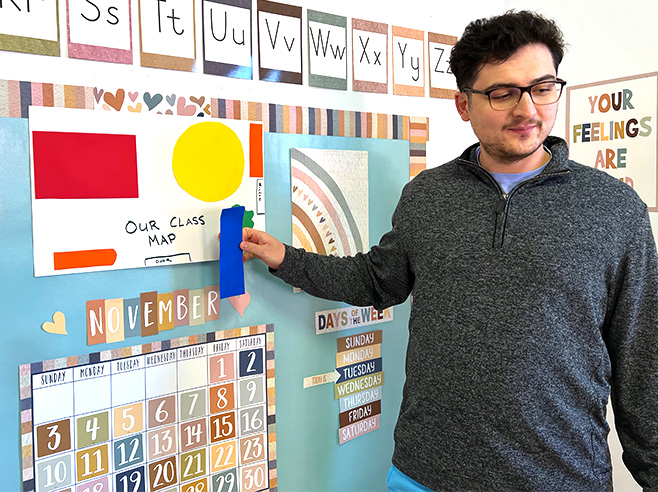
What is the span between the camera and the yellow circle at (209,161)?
1.09m

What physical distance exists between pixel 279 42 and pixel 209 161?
1.03ft

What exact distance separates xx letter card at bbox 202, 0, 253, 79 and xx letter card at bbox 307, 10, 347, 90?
0.16m

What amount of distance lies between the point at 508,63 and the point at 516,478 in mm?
739

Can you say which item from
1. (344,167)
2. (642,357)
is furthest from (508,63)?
(642,357)

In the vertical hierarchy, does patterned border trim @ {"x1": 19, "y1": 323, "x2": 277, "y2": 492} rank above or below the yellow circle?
below

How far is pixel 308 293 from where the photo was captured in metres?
1.24

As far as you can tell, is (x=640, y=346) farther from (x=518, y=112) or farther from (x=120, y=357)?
(x=120, y=357)

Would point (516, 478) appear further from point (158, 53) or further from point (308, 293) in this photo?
point (158, 53)

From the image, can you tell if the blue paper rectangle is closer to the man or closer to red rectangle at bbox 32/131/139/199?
red rectangle at bbox 32/131/139/199

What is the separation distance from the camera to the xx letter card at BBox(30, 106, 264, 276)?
96 centimetres

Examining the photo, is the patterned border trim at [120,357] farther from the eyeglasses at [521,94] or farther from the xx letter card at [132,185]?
the eyeglasses at [521,94]

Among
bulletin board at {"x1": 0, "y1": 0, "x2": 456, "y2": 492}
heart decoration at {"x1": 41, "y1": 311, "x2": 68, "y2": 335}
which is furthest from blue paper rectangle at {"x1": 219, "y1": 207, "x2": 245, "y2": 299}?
heart decoration at {"x1": 41, "y1": 311, "x2": 68, "y2": 335}

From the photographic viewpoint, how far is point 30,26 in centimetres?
93

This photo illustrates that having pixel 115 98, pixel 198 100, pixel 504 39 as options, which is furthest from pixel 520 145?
pixel 115 98
